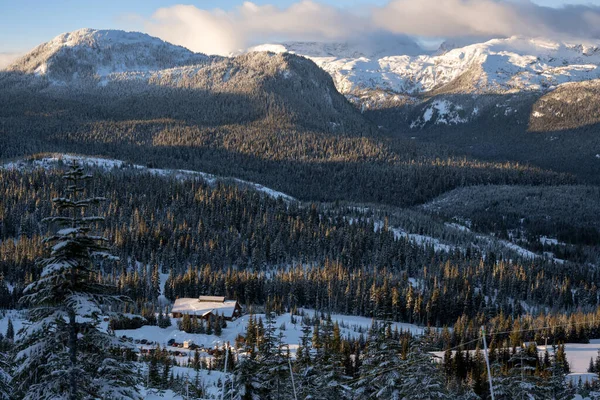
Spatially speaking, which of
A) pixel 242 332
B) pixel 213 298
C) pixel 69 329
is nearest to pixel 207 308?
pixel 213 298

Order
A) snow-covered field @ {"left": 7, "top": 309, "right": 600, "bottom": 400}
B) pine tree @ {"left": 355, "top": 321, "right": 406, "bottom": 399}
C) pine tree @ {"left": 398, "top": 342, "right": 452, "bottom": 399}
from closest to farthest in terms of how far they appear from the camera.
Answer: pine tree @ {"left": 398, "top": 342, "right": 452, "bottom": 399}, pine tree @ {"left": 355, "top": 321, "right": 406, "bottom": 399}, snow-covered field @ {"left": 7, "top": 309, "right": 600, "bottom": 400}

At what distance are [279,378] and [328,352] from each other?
469cm

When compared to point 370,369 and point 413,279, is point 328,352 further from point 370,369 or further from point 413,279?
point 413,279

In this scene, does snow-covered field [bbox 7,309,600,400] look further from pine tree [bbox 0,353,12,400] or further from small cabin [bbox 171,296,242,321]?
pine tree [bbox 0,353,12,400]

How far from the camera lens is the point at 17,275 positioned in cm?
13975

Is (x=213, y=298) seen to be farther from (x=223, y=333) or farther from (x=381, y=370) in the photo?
(x=381, y=370)

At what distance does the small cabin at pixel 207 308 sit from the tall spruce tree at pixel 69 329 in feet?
335

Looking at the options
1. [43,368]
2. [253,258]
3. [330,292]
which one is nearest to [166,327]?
[330,292]

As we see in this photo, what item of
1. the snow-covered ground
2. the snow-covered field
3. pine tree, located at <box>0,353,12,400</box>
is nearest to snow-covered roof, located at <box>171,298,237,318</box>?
the snow-covered ground

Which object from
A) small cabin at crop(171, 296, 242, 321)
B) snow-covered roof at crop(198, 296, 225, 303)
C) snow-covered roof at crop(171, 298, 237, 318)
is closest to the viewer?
small cabin at crop(171, 296, 242, 321)

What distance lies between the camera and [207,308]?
128m

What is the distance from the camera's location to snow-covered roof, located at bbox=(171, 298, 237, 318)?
4980 inches

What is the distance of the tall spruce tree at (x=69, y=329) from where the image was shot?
2183 cm

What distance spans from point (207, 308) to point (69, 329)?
351ft
